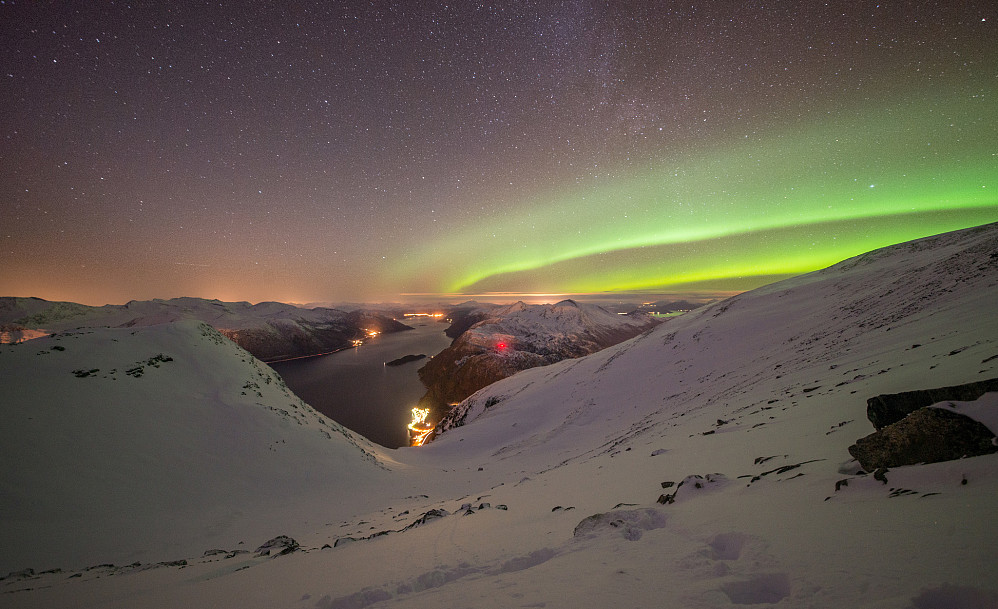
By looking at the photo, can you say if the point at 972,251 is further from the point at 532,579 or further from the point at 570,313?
the point at 570,313

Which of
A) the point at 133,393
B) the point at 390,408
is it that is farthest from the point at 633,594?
the point at 390,408

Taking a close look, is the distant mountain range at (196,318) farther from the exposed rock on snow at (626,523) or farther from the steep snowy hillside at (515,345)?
the exposed rock on snow at (626,523)

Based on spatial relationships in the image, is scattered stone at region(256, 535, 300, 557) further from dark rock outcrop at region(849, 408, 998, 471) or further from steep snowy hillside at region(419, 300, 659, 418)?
steep snowy hillside at region(419, 300, 659, 418)

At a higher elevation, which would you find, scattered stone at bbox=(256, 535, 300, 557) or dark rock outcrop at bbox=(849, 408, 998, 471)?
dark rock outcrop at bbox=(849, 408, 998, 471)

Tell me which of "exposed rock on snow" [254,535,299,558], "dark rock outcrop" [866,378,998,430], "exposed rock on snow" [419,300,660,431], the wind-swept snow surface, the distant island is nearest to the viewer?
the wind-swept snow surface

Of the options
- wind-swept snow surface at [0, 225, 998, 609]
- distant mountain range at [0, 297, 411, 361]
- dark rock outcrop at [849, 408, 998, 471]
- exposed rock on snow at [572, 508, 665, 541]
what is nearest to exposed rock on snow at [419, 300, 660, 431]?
wind-swept snow surface at [0, 225, 998, 609]

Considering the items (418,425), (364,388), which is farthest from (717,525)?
(364,388)
